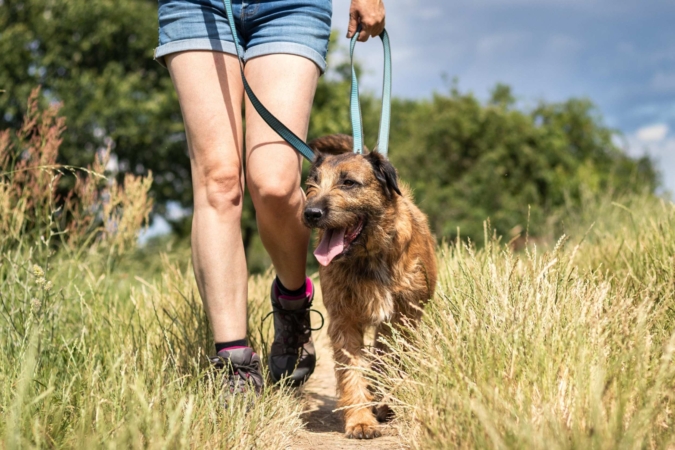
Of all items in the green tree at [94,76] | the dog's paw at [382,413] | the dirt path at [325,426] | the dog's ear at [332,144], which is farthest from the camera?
the green tree at [94,76]

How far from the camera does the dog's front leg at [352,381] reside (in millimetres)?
3162

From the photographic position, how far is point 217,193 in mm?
3127

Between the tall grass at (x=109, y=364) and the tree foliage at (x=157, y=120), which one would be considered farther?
the tree foliage at (x=157, y=120)

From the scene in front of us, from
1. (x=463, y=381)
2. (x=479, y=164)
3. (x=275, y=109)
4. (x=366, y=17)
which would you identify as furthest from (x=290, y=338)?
(x=479, y=164)

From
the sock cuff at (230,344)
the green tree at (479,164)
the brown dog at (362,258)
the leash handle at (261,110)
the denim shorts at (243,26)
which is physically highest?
the green tree at (479,164)

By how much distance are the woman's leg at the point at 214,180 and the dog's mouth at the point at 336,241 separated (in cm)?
49

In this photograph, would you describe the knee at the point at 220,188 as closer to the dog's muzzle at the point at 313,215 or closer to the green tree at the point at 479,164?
the dog's muzzle at the point at 313,215

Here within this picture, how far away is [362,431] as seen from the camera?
314 cm

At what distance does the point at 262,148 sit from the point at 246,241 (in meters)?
20.5

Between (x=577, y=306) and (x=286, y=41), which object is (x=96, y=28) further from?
(x=577, y=306)

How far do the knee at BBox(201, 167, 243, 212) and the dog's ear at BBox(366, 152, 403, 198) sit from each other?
910mm

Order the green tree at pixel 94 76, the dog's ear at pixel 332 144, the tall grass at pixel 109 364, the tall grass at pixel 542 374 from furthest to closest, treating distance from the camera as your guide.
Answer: the green tree at pixel 94 76 → the dog's ear at pixel 332 144 → the tall grass at pixel 109 364 → the tall grass at pixel 542 374

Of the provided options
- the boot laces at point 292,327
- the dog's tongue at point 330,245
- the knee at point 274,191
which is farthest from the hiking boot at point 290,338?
the knee at point 274,191

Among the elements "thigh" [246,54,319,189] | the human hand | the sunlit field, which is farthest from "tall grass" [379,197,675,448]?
the human hand
